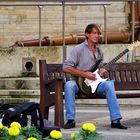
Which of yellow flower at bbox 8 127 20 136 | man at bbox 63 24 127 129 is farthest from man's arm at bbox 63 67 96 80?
yellow flower at bbox 8 127 20 136

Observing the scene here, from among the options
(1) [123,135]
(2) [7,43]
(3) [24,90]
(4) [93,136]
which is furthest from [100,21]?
(4) [93,136]

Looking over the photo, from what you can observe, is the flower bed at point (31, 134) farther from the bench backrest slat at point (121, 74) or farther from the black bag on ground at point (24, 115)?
the bench backrest slat at point (121, 74)

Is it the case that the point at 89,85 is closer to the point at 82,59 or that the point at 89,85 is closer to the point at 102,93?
the point at 102,93

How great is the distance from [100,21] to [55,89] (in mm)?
10417

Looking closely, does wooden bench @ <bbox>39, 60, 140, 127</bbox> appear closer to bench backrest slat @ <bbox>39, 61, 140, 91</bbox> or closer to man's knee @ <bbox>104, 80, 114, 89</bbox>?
bench backrest slat @ <bbox>39, 61, 140, 91</bbox>

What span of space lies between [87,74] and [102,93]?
1.00 feet

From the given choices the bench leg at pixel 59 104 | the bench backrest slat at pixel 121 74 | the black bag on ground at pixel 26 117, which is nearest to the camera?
the black bag on ground at pixel 26 117

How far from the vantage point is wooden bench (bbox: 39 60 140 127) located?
844 cm

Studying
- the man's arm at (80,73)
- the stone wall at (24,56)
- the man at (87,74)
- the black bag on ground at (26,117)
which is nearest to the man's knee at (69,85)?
the man at (87,74)

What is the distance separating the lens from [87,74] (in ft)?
27.3

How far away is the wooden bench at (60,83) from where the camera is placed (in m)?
8.44

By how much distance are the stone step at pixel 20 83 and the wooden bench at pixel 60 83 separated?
374 cm

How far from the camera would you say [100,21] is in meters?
18.7

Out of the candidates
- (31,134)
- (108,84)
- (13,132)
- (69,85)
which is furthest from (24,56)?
(13,132)
